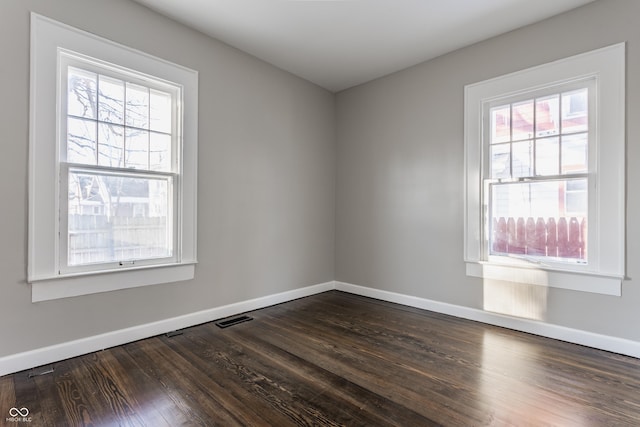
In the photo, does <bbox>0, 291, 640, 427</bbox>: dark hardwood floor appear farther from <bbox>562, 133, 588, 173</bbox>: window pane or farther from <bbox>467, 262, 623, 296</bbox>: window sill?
<bbox>562, 133, 588, 173</bbox>: window pane

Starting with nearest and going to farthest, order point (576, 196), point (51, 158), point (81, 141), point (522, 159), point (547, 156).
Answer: point (51, 158) < point (81, 141) < point (576, 196) < point (547, 156) < point (522, 159)

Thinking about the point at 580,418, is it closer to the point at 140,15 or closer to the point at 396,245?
the point at 396,245

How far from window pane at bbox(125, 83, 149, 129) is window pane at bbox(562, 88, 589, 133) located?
376 centimetres

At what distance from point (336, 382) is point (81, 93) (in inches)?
113

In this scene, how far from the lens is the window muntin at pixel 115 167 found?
2359 mm

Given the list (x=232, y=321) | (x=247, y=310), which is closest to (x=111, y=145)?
(x=232, y=321)

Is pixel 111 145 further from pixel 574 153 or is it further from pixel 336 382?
pixel 574 153

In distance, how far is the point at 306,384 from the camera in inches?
A: 78.7

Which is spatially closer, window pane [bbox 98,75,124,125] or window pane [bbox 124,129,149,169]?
window pane [bbox 98,75,124,125]

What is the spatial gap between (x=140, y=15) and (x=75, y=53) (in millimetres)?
673

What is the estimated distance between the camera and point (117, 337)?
253cm

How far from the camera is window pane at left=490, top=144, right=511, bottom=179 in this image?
10.2 feet

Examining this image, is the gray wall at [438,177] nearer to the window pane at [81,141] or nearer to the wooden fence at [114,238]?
the wooden fence at [114,238]

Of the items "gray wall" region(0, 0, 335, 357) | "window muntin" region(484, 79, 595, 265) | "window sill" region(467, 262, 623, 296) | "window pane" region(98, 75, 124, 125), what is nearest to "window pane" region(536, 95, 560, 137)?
"window muntin" region(484, 79, 595, 265)
